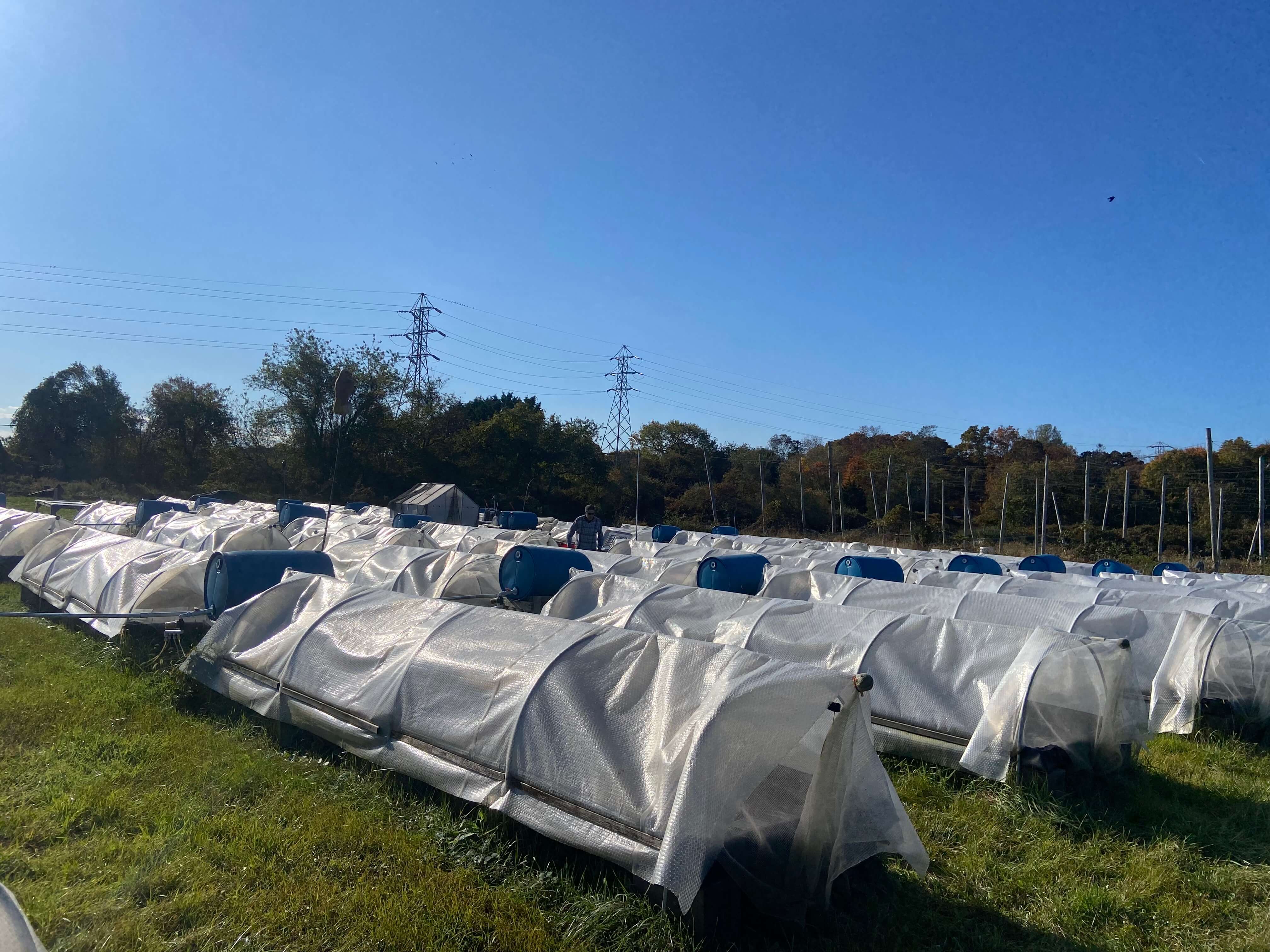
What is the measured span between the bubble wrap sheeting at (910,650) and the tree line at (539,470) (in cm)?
2781

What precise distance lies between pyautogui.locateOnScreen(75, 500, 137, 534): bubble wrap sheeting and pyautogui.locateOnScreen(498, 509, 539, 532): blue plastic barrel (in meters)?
10.6

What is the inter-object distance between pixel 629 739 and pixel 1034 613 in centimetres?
664

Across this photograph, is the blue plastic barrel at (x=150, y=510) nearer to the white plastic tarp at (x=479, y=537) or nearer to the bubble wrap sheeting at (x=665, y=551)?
the white plastic tarp at (x=479, y=537)

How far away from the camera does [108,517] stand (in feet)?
74.0

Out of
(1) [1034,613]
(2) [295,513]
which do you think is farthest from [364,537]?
A: (1) [1034,613]

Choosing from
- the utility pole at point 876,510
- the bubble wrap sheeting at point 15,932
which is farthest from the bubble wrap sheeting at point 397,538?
the utility pole at point 876,510

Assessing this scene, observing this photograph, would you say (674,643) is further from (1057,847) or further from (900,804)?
(1057,847)

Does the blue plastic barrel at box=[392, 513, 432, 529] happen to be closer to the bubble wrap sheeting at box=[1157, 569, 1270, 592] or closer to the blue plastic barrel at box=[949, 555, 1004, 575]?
the blue plastic barrel at box=[949, 555, 1004, 575]

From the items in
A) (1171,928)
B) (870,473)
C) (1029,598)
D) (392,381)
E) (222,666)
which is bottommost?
(1171,928)

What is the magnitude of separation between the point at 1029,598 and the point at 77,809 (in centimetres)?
945

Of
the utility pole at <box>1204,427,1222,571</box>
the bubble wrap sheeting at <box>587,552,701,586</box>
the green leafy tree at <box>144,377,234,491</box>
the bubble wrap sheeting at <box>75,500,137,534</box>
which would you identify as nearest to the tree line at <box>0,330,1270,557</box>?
the green leafy tree at <box>144,377,234,491</box>

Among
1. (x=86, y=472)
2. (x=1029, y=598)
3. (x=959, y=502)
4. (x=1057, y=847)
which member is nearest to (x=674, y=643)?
(x=1057, y=847)

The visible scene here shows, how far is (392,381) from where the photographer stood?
152ft

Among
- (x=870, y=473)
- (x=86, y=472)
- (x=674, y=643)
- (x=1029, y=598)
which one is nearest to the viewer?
(x=674, y=643)
